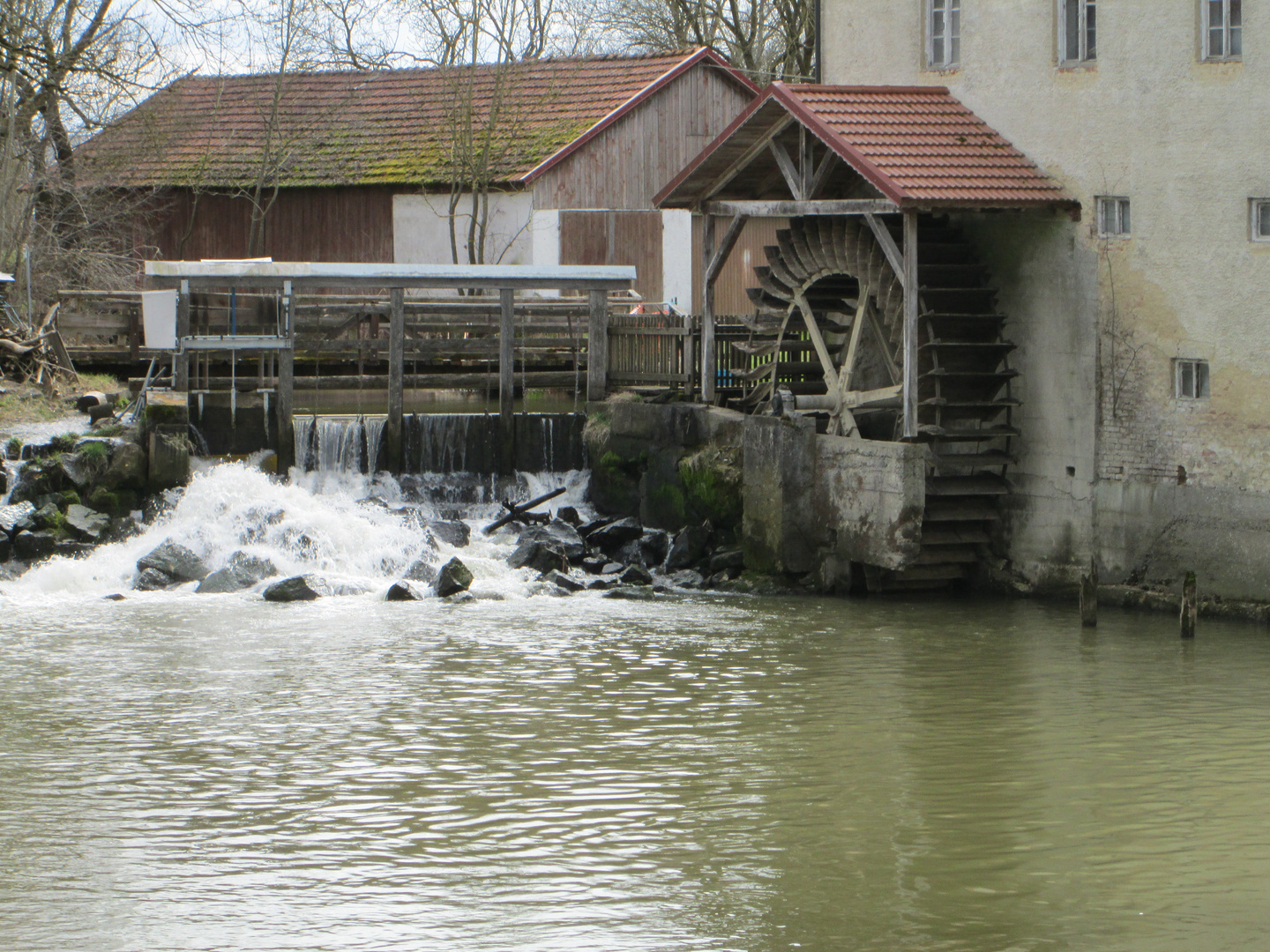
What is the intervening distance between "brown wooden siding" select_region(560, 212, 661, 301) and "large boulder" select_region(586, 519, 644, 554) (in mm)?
9932

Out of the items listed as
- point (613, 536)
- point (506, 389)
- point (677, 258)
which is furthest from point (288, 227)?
point (613, 536)

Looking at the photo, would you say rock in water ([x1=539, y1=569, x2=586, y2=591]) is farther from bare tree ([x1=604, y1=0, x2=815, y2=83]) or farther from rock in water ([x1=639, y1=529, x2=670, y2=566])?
bare tree ([x1=604, y1=0, x2=815, y2=83])

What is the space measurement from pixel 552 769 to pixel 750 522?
7373 mm

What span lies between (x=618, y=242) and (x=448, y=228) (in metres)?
2.89

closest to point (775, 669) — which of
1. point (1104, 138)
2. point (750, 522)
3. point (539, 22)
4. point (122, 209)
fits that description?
point (750, 522)

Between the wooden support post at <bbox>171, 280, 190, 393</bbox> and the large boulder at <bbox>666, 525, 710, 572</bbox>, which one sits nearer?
the large boulder at <bbox>666, 525, 710, 572</bbox>

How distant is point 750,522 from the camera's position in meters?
16.4

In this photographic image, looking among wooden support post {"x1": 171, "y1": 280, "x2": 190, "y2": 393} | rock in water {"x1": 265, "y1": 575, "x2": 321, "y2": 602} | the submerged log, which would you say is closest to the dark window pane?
the submerged log

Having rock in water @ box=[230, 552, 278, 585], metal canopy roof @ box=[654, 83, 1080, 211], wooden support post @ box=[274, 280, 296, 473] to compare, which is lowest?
rock in water @ box=[230, 552, 278, 585]

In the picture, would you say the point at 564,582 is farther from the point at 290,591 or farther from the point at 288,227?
the point at 288,227

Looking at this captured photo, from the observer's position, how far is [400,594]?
15.1 m

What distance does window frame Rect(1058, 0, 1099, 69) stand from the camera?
15297 millimetres

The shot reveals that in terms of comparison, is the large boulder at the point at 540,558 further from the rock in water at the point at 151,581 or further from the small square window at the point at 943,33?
the small square window at the point at 943,33

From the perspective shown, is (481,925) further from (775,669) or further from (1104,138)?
(1104,138)
